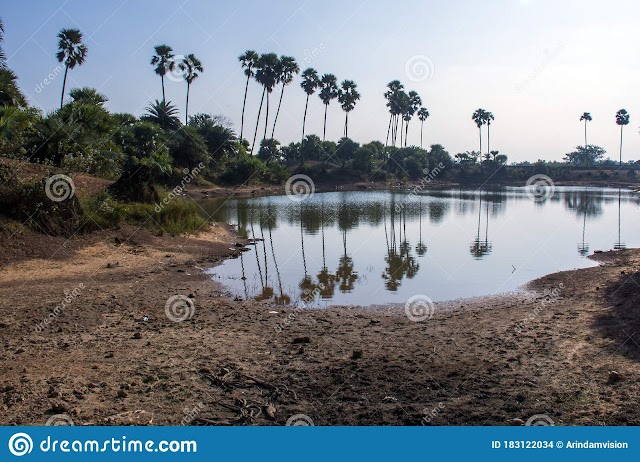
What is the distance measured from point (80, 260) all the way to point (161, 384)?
9166 millimetres

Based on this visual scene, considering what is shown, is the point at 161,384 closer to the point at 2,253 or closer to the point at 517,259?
the point at 2,253

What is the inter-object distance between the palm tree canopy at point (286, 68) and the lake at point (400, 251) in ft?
131

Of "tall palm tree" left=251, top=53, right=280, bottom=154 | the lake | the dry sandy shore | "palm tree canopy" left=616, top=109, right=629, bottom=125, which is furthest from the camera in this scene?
"palm tree canopy" left=616, top=109, right=629, bottom=125

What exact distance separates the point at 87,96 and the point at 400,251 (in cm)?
2419

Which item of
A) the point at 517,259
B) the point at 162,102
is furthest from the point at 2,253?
the point at 162,102

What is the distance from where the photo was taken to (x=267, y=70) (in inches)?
2857

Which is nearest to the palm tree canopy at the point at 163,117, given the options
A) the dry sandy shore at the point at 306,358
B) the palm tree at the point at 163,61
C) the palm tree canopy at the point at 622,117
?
the palm tree at the point at 163,61

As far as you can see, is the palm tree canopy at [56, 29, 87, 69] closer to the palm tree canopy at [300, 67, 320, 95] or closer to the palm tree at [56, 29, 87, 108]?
the palm tree at [56, 29, 87, 108]

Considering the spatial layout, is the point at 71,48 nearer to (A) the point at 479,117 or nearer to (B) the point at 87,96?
(B) the point at 87,96

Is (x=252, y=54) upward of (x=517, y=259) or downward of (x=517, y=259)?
upward

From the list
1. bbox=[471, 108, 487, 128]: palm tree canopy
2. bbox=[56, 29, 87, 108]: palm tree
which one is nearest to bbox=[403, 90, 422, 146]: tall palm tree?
bbox=[471, 108, 487, 128]: palm tree canopy

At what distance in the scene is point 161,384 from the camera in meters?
6.36

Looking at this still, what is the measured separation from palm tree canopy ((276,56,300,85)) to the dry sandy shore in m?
64.0

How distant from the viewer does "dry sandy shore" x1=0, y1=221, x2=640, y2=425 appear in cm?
570
